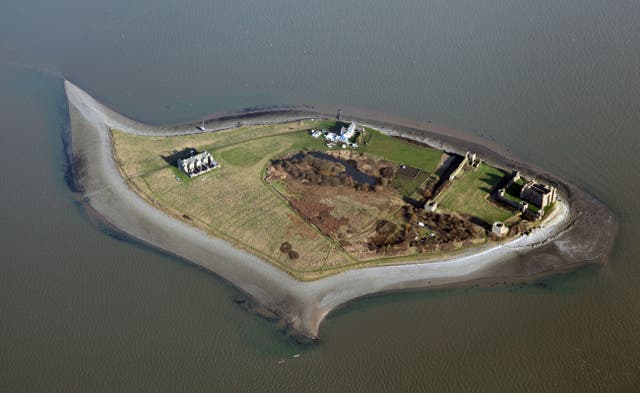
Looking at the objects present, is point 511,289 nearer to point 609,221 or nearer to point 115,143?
point 609,221

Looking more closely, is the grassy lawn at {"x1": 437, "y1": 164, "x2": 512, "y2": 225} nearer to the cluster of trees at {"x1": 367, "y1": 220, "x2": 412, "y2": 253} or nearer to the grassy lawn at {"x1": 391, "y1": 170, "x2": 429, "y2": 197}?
the grassy lawn at {"x1": 391, "y1": 170, "x2": 429, "y2": 197}

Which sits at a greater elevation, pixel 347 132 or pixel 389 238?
pixel 347 132

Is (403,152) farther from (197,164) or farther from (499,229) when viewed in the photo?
(197,164)

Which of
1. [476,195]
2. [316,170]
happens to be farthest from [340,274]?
[476,195]

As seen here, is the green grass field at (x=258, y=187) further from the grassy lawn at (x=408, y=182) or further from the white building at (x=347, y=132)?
the white building at (x=347, y=132)

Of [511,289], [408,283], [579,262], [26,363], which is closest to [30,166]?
[26,363]

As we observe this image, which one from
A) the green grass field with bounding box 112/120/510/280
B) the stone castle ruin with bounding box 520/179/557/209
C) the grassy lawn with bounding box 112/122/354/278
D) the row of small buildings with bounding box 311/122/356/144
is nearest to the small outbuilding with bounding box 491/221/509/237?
the green grass field with bounding box 112/120/510/280

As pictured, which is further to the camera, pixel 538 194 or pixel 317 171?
pixel 317 171
